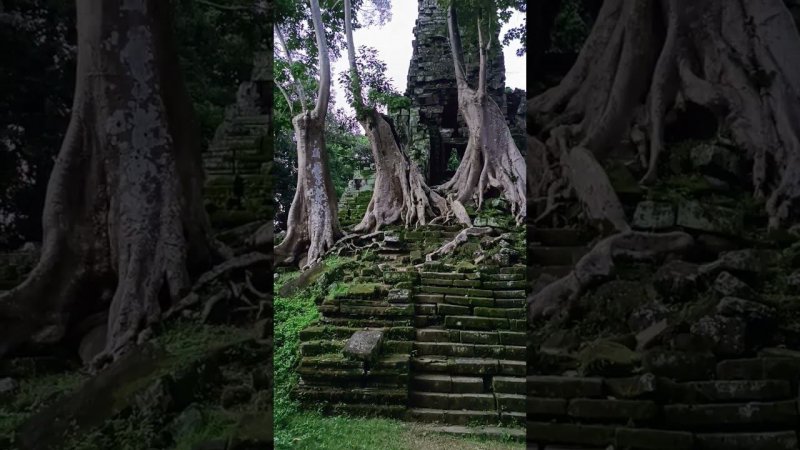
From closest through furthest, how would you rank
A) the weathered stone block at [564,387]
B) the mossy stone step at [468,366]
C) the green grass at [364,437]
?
the weathered stone block at [564,387]
the green grass at [364,437]
the mossy stone step at [468,366]

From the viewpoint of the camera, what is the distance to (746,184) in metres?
2.03

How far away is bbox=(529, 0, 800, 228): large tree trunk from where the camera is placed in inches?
78.5

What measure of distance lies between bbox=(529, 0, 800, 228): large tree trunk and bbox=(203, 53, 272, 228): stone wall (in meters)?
1.21

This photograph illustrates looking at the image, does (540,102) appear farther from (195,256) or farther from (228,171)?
(195,256)

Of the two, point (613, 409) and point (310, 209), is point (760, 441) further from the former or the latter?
point (310, 209)

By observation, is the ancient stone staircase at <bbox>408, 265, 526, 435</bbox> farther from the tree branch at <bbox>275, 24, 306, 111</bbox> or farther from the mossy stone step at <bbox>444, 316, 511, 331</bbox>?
A: the tree branch at <bbox>275, 24, 306, 111</bbox>

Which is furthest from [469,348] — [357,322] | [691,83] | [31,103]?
[31,103]

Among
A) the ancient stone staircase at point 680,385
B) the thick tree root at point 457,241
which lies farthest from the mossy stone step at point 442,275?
the ancient stone staircase at point 680,385

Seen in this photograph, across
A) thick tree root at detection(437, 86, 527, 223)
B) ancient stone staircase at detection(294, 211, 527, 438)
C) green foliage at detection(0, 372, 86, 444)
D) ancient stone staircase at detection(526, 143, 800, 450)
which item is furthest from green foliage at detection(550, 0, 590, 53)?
green foliage at detection(0, 372, 86, 444)

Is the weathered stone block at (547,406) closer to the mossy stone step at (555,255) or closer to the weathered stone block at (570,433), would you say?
the weathered stone block at (570,433)

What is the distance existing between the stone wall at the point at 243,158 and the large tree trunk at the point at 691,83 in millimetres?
1214

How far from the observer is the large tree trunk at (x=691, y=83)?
1.99 m

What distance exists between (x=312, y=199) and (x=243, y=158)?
4.54 ft

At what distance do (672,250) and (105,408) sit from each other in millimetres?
2337
